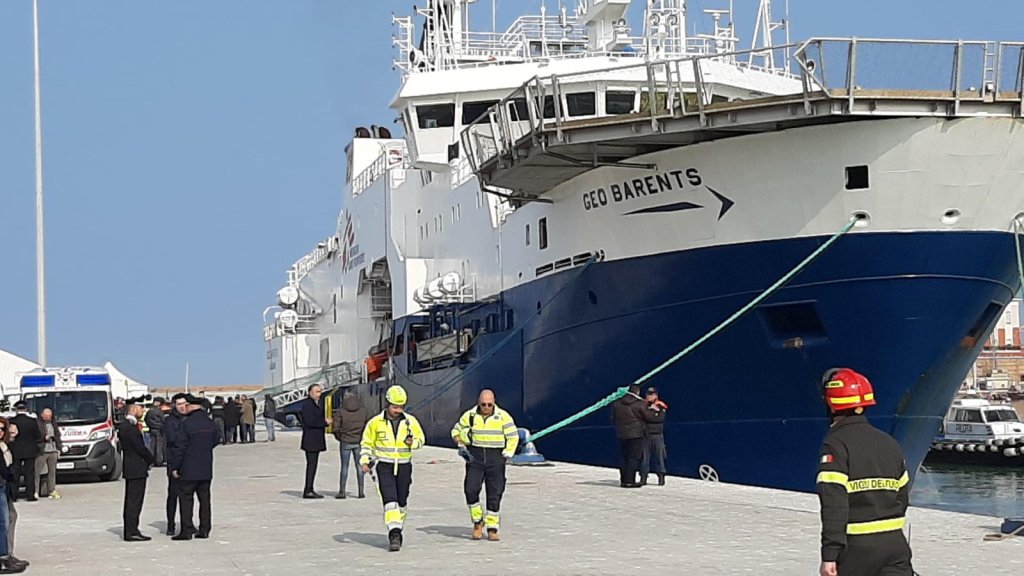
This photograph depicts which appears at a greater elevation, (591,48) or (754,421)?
Answer: (591,48)

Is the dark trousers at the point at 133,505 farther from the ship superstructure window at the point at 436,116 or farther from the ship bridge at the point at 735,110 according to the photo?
the ship superstructure window at the point at 436,116

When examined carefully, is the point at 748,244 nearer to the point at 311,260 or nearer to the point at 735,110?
the point at 735,110

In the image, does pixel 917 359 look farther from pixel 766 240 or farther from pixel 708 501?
pixel 708 501

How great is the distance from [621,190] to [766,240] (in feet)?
9.05

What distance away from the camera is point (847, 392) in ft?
20.6

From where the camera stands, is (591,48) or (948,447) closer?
(591,48)

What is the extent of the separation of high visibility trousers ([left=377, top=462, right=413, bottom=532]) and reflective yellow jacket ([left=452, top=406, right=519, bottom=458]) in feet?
2.24

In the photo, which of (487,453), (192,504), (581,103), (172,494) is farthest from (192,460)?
(581,103)

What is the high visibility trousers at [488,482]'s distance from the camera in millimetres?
12609

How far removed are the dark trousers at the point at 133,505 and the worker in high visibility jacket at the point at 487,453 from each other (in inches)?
131

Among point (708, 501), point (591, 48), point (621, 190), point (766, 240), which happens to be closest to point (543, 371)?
point (621, 190)

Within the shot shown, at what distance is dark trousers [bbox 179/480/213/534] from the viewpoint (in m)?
13.3

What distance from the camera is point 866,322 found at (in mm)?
Result: 17656

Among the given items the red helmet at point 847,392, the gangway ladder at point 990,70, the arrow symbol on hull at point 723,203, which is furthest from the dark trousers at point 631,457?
the red helmet at point 847,392
